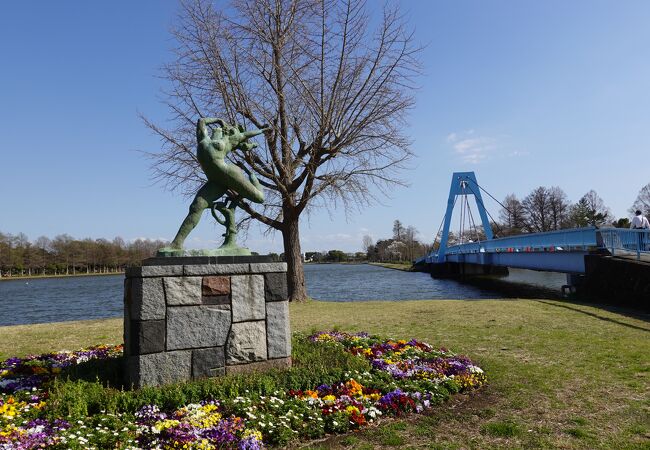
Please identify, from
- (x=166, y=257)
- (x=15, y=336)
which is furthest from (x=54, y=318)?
(x=166, y=257)

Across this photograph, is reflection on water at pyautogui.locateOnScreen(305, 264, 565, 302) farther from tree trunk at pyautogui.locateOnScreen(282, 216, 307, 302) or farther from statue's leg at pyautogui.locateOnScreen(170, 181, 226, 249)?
statue's leg at pyautogui.locateOnScreen(170, 181, 226, 249)

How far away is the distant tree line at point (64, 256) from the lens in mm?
77938

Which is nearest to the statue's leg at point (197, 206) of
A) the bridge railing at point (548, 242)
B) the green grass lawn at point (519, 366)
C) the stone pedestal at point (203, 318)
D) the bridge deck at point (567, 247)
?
the stone pedestal at point (203, 318)

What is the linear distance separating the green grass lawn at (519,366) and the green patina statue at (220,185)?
3054 millimetres

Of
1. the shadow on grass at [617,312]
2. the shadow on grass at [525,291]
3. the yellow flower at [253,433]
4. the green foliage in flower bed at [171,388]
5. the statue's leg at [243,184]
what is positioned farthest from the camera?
the shadow on grass at [525,291]

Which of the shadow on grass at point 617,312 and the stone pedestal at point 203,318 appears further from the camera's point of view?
the shadow on grass at point 617,312

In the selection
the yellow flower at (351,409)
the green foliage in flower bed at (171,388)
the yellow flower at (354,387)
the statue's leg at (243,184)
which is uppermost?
the statue's leg at (243,184)

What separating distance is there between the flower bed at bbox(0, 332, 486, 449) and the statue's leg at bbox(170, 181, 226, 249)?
2.14 m

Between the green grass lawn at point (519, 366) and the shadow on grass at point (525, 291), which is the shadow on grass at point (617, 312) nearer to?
the green grass lawn at point (519, 366)

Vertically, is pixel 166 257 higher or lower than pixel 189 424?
higher

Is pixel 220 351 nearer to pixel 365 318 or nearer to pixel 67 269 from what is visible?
pixel 365 318

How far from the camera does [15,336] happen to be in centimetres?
1027

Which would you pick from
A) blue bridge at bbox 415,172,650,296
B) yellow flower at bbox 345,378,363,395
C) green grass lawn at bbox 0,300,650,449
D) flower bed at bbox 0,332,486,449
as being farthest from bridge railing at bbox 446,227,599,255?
yellow flower at bbox 345,378,363,395

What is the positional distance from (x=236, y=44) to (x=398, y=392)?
11879 millimetres
